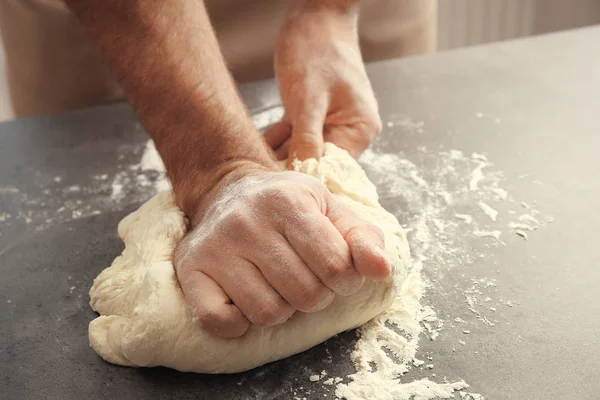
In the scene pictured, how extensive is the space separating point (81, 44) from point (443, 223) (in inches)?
50.5

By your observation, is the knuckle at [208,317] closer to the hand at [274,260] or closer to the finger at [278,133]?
the hand at [274,260]

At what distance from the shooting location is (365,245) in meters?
1.05

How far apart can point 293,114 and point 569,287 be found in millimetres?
737

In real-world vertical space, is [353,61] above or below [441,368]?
above

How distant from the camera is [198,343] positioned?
1.08 m

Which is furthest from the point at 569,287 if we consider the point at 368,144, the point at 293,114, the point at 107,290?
the point at 107,290

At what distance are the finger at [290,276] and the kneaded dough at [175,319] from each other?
55 millimetres

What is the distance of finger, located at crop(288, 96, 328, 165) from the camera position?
58.7 inches

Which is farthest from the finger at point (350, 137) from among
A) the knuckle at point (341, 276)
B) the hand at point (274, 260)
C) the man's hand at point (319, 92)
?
the knuckle at point (341, 276)

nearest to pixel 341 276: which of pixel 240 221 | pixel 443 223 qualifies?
pixel 240 221

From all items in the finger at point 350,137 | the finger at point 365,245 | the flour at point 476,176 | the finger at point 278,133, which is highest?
the finger at point 365,245

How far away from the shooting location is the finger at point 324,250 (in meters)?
1.05

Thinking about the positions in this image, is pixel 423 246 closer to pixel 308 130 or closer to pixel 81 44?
pixel 308 130

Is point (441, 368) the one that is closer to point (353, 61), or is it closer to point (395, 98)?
point (353, 61)
